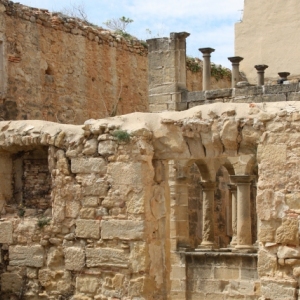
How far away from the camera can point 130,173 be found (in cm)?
816

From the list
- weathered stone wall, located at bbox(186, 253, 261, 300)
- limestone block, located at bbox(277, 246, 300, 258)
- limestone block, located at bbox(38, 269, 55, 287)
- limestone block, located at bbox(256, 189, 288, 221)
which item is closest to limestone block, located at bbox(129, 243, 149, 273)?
limestone block, located at bbox(38, 269, 55, 287)

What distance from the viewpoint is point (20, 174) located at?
9133mm

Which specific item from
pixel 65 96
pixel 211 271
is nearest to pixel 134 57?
pixel 65 96

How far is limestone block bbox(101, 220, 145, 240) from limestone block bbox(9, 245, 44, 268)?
34.3 inches

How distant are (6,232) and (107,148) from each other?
162 cm

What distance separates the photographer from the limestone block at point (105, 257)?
8.18 m

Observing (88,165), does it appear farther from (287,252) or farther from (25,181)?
(287,252)

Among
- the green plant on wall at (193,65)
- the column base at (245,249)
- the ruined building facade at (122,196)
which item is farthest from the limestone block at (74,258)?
the green plant on wall at (193,65)

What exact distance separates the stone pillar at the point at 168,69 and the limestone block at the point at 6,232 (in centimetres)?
595

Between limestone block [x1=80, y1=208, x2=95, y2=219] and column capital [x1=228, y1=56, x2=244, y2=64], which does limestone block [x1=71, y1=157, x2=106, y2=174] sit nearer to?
limestone block [x1=80, y1=208, x2=95, y2=219]

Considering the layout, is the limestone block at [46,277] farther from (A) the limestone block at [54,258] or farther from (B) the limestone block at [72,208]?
(B) the limestone block at [72,208]

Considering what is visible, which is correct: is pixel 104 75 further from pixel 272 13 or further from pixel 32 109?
pixel 272 13

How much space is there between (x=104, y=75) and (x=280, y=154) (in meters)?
10.2

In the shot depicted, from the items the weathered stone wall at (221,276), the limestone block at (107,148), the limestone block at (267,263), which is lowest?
the weathered stone wall at (221,276)
